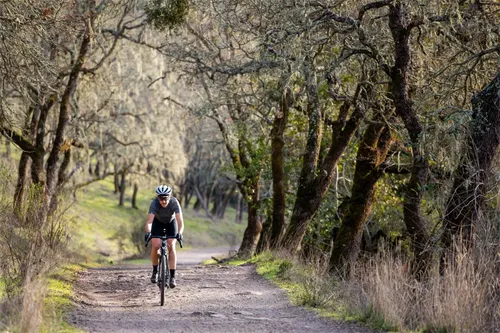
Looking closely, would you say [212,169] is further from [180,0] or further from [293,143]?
[180,0]

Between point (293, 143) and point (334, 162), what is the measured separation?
21.6ft

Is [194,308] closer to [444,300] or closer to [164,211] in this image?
[164,211]

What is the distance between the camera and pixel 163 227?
1268cm

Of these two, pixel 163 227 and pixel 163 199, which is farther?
pixel 163 227

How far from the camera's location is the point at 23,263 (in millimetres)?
11586

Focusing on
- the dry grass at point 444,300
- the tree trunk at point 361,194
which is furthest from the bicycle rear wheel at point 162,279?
the tree trunk at point 361,194

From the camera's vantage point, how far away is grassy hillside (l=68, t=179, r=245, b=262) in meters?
45.1

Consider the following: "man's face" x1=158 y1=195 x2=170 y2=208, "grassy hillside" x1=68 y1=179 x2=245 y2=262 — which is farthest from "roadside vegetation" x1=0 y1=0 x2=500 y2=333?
"grassy hillside" x1=68 y1=179 x2=245 y2=262

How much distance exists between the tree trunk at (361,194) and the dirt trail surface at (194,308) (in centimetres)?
212

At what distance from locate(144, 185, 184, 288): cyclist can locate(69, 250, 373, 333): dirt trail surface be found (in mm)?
624

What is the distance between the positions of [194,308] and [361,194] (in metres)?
6.74

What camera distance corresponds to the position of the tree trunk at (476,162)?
35.8 feet

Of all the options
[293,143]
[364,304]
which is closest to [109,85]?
[293,143]

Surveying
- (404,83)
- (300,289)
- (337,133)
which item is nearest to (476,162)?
(404,83)
